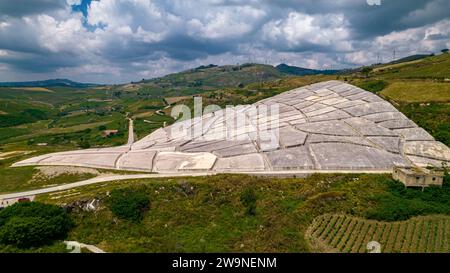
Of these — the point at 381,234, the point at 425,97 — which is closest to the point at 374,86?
→ the point at 425,97

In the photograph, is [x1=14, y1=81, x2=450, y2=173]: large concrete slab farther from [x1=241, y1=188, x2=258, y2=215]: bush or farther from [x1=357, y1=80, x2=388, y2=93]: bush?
[x1=241, y1=188, x2=258, y2=215]: bush

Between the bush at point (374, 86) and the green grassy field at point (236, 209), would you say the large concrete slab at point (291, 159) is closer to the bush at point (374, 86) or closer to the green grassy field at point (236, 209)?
the green grassy field at point (236, 209)

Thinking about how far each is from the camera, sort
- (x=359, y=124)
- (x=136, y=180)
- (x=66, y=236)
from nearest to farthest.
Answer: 1. (x=66, y=236)
2. (x=136, y=180)
3. (x=359, y=124)

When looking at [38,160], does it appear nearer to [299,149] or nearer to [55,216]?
[55,216]


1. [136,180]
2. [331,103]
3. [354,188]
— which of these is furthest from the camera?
[331,103]

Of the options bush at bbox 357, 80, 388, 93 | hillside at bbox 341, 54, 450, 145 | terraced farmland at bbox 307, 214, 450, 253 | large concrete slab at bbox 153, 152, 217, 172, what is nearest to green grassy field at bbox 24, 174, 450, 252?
terraced farmland at bbox 307, 214, 450, 253

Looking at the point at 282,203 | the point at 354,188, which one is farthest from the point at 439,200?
the point at 282,203
